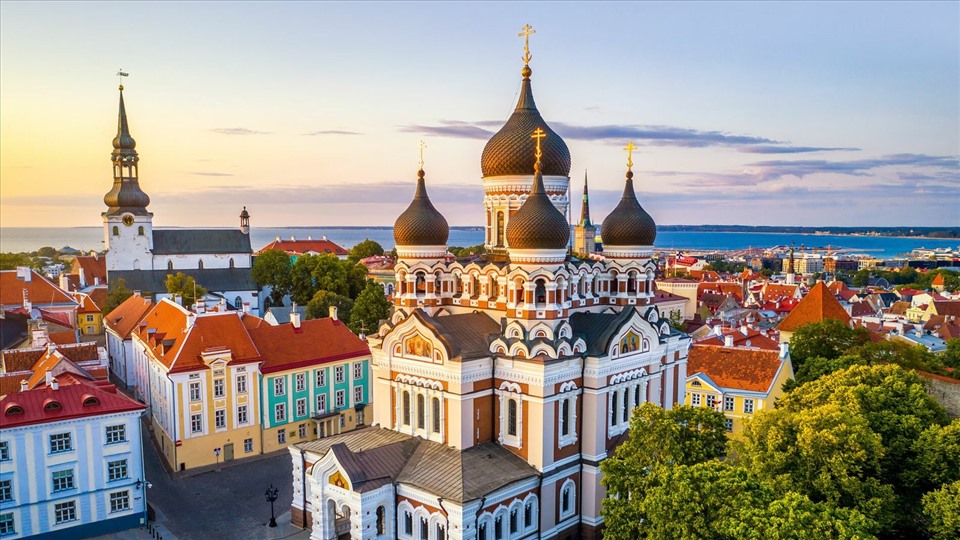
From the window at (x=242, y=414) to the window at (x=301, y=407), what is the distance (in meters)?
3.08

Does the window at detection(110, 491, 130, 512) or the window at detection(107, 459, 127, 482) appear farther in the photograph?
the window at detection(110, 491, 130, 512)

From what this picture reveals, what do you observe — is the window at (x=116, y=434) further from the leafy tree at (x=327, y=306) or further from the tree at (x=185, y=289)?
the tree at (x=185, y=289)

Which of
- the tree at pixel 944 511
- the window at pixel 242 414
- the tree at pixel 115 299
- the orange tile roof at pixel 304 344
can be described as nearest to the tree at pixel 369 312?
the orange tile roof at pixel 304 344

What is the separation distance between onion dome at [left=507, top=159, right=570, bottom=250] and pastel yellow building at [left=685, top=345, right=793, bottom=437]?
1625 cm

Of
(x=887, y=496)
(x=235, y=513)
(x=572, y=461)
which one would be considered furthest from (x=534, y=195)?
(x=235, y=513)

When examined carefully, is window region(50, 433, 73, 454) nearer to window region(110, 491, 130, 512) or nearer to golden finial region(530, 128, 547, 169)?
window region(110, 491, 130, 512)

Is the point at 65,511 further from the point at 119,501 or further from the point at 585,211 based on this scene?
the point at 585,211

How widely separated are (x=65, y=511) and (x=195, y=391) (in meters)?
8.17

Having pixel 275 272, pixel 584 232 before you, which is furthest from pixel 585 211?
pixel 275 272

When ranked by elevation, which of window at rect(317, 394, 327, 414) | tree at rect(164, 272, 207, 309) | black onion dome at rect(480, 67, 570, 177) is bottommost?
window at rect(317, 394, 327, 414)

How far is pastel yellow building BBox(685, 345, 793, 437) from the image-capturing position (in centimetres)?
3666

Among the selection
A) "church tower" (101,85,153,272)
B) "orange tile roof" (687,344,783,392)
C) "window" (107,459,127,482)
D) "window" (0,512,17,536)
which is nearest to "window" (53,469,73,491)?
"window" (107,459,127,482)

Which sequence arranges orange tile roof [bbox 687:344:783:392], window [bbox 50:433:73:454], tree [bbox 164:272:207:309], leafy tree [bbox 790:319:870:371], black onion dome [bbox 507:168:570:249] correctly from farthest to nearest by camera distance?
tree [bbox 164:272:207:309]
leafy tree [bbox 790:319:870:371]
orange tile roof [bbox 687:344:783:392]
black onion dome [bbox 507:168:570:249]
window [bbox 50:433:73:454]

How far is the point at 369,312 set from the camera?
54.2m
